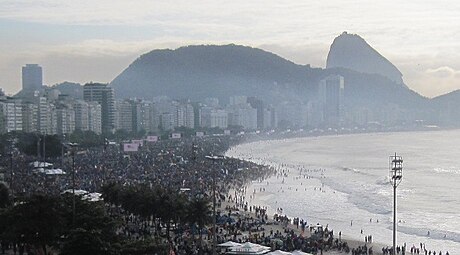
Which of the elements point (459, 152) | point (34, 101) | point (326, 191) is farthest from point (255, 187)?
point (34, 101)

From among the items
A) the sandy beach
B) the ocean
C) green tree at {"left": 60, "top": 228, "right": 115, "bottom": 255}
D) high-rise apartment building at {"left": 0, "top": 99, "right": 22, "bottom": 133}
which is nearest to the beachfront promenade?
the sandy beach

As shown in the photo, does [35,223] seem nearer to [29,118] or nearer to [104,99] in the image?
[29,118]

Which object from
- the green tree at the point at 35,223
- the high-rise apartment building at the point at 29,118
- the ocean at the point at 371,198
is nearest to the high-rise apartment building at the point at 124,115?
the high-rise apartment building at the point at 29,118

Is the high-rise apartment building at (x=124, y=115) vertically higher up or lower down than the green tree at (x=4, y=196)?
higher up

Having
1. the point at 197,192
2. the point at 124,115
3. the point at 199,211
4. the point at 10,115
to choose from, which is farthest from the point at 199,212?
the point at 124,115

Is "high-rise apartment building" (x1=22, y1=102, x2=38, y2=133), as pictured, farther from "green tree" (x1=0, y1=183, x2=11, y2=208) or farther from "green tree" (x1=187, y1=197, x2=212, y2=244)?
"green tree" (x1=187, y1=197, x2=212, y2=244)

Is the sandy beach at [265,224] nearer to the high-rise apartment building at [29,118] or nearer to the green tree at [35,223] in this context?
the green tree at [35,223]

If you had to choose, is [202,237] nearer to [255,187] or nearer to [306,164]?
[255,187]

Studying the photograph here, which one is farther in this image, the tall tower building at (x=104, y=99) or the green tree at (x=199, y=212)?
the tall tower building at (x=104, y=99)
